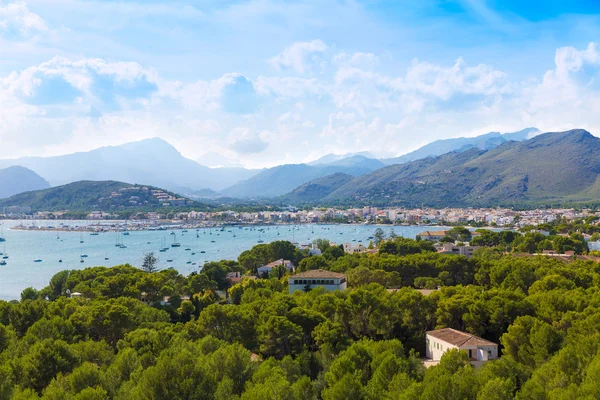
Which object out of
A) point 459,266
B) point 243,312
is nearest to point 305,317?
point 243,312

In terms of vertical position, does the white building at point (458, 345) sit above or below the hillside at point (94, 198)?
below

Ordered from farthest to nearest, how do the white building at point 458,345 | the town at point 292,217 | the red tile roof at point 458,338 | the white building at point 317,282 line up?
the town at point 292,217, the white building at point 317,282, the red tile roof at point 458,338, the white building at point 458,345

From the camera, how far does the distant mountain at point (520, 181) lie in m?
152

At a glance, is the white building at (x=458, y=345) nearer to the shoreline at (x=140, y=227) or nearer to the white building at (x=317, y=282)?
the white building at (x=317, y=282)

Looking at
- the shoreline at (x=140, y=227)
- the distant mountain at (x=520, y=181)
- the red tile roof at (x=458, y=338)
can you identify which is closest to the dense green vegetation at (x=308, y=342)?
the red tile roof at (x=458, y=338)

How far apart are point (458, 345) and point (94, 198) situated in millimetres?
140867

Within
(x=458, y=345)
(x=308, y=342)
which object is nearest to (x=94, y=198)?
(x=308, y=342)

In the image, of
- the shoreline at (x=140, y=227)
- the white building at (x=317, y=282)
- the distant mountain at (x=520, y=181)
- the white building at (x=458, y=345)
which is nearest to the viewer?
the white building at (x=458, y=345)

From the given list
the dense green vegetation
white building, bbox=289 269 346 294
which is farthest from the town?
the dense green vegetation

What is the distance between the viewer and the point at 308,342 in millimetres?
18562

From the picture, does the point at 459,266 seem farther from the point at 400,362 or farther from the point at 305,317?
the point at 400,362

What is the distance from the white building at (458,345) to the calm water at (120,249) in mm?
30328

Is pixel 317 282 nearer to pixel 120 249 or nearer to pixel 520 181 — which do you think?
pixel 120 249

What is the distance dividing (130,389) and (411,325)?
11.1 metres
